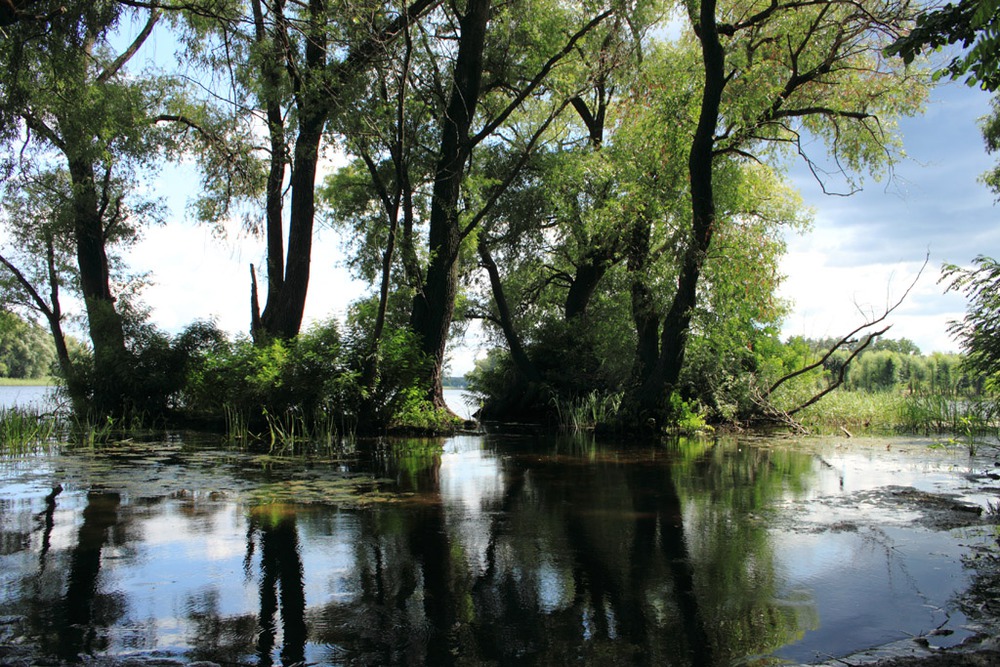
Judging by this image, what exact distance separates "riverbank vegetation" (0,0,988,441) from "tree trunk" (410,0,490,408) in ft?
0.23

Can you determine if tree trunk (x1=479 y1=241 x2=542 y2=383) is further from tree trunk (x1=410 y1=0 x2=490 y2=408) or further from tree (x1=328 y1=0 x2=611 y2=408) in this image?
tree trunk (x1=410 y1=0 x2=490 y2=408)

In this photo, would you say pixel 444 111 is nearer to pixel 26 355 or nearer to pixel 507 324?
pixel 507 324

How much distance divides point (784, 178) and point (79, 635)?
67.9 feet

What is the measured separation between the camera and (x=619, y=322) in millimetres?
21969

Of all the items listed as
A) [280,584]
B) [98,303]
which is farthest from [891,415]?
[98,303]

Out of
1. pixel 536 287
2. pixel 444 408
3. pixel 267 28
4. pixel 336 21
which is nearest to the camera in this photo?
pixel 267 28

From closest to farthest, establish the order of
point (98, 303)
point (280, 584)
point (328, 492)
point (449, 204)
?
1. point (280, 584)
2. point (328, 492)
3. point (449, 204)
4. point (98, 303)

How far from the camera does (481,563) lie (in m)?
5.33

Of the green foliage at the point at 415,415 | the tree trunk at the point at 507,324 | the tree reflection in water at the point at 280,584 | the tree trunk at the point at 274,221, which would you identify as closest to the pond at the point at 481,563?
the tree reflection in water at the point at 280,584

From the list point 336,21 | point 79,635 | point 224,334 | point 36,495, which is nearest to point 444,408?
point 224,334

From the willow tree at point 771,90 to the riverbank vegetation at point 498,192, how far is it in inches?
2.6

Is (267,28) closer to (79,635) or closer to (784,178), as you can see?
(79,635)

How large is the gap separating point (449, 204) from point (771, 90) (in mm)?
7608

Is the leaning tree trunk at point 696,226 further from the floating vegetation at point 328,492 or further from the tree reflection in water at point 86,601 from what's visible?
the tree reflection in water at point 86,601
